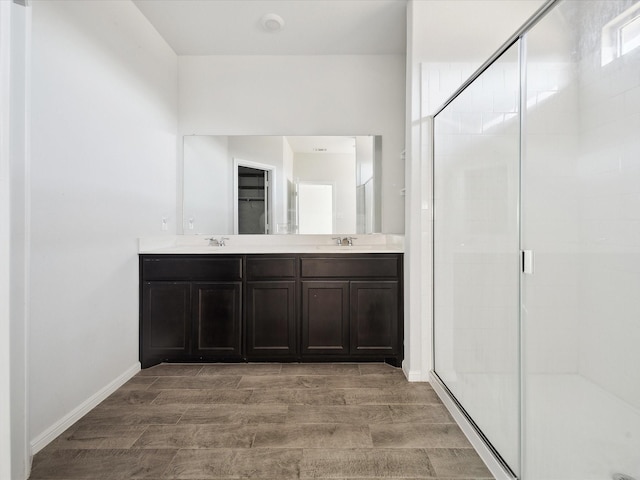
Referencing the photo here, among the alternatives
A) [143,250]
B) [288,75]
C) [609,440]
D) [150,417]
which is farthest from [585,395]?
[288,75]

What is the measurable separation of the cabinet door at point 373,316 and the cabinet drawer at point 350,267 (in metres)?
0.08

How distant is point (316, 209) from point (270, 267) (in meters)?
0.80

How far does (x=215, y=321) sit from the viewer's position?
8.22ft

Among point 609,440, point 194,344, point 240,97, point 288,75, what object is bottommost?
point 194,344

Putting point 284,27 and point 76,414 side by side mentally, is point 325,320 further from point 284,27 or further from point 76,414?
point 284,27

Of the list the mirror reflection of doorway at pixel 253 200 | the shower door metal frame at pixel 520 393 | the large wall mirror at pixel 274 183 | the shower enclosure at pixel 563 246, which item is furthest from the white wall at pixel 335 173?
the shower enclosure at pixel 563 246

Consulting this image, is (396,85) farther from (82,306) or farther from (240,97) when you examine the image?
(82,306)

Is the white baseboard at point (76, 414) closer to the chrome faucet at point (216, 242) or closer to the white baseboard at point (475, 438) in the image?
the chrome faucet at point (216, 242)

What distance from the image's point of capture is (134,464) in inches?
56.3

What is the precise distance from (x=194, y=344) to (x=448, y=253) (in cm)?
190

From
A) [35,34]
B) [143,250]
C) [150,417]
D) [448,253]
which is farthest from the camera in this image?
[143,250]

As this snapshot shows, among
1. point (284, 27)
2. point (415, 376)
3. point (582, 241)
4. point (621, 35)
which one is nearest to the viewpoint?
point (621, 35)

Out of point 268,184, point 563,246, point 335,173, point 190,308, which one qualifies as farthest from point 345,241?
point 563,246

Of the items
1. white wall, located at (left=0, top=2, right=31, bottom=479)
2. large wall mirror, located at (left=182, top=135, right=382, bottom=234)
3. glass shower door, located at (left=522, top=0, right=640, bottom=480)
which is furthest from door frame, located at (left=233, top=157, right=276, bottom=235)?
glass shower door, located at (left=522, top=0, right=640, bottom=480)
